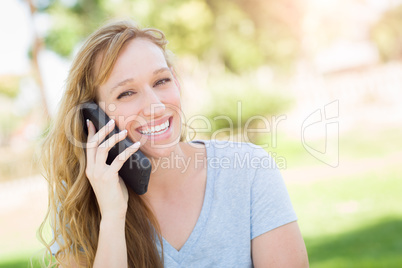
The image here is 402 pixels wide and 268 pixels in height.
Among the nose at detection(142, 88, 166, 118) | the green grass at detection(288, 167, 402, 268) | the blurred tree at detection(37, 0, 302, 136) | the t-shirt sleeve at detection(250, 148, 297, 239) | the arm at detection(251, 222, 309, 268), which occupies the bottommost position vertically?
the green grass at detection(288, 167, 402, 268)

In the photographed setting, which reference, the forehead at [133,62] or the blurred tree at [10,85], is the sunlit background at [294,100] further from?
the blurred tree at [10,85]

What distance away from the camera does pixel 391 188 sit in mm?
6273

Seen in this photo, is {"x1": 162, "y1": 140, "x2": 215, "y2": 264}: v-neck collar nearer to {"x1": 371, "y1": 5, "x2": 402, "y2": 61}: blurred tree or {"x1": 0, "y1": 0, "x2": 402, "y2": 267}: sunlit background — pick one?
{"x1": 0, "y1": 0, "x2": 402, "y2": 267}: sunlit background

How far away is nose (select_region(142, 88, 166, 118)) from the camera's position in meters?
2.14

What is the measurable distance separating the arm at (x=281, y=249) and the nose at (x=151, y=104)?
0.81 m

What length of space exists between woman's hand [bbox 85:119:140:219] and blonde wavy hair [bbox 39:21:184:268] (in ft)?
0.43

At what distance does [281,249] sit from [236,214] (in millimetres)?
281

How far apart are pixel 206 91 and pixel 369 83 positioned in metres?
7.05

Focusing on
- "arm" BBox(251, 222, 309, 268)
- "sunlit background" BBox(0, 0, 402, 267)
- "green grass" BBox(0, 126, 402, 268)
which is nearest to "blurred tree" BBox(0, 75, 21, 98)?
"sunlit background" BBox(0, 0, 402, 267)

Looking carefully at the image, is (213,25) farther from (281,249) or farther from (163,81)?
(281,249)

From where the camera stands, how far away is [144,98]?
2146mm

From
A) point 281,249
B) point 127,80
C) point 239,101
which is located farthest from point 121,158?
point 239,101

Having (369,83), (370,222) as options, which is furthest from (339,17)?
(370,222)

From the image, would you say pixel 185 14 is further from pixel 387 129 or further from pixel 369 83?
pixel 387 129
